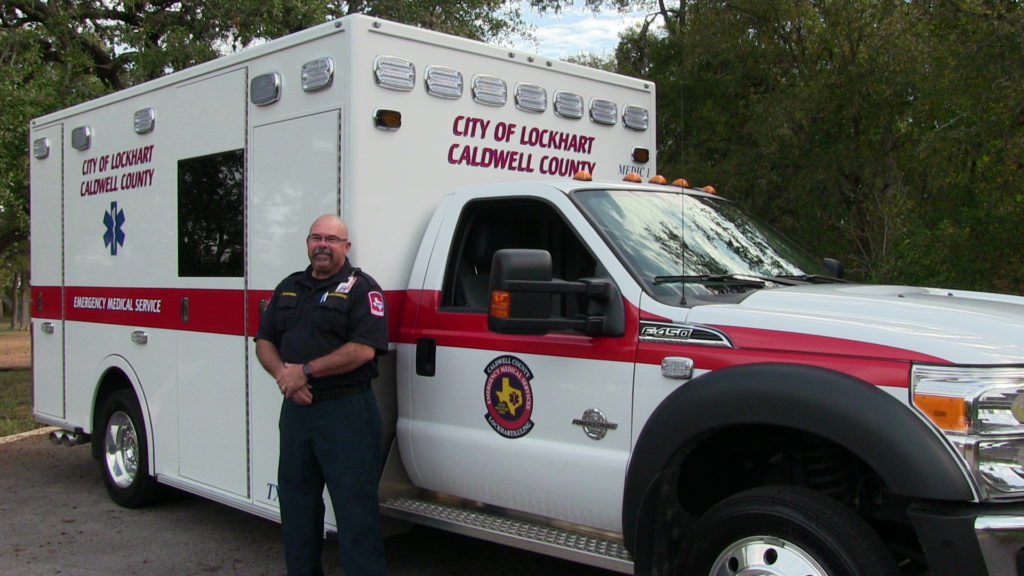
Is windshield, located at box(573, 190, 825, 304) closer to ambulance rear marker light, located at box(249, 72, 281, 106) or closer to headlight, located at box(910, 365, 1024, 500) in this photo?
headlight, located at box(910, 365, 1024, 500)

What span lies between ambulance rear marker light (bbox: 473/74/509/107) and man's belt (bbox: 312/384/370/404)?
71.2 inches

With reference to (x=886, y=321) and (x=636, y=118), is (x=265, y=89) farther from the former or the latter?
(x=886, y=321)

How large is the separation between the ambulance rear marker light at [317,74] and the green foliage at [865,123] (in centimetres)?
460

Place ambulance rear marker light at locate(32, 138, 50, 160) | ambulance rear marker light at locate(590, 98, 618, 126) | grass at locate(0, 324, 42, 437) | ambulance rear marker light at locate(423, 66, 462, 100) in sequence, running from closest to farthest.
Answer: ambulance rear marker light at locate(423, 66, 462, 100)
ambulance rear marker light at locate(590, 98, 618, 126)
ambulance rear marker light at locate(32, 138, 50, 160)
grass at locate(0, 324, 42, 437)

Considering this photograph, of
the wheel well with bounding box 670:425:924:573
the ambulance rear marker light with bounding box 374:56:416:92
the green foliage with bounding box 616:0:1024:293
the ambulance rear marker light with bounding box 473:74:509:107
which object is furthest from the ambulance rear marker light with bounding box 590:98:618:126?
the green foliage with bounding box 616:0:1024:293

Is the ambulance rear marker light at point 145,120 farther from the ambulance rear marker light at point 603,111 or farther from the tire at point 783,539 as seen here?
the tire at point 783,539

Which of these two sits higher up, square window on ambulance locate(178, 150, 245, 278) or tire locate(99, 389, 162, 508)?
square window on ambulance locate(178, 150, 245, 278)

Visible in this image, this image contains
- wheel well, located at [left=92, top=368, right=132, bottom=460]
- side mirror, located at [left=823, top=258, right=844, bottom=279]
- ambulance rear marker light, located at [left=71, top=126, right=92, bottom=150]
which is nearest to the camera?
side mirror, located at [left=823, top=258, right=844, bottom=279]

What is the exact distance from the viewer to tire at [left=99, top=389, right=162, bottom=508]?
6559 mm

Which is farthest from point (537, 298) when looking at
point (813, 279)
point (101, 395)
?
point (101, 395)

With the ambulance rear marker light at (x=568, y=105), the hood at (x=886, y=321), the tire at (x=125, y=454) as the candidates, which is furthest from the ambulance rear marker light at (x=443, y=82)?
the tire at (x=125, y=454)

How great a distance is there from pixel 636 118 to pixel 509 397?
2611 millimetres

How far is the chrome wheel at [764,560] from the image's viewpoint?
3.17 meters

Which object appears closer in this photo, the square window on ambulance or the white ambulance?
the white ambulance
